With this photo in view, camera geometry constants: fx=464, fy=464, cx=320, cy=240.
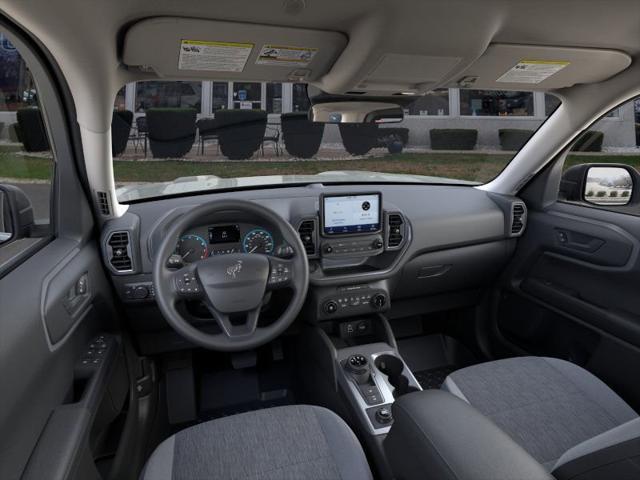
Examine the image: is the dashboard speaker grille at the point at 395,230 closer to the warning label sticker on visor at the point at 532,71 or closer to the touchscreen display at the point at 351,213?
the touchscreen display at the point at 351,213

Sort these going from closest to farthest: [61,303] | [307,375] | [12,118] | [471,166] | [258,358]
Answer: [61,303] < [12,118] < [307,375] < [258,358] < [471,166]

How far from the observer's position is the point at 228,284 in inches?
73.3

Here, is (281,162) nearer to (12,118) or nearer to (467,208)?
(467,208)

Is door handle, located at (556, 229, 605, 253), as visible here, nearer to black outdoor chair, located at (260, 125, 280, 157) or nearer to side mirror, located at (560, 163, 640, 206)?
side mirror, located at (560, 163, 640, 206)

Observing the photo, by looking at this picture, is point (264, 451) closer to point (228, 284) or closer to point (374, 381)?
point (228, 284)

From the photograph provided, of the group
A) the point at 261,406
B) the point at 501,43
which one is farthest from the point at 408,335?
the point at 501,43

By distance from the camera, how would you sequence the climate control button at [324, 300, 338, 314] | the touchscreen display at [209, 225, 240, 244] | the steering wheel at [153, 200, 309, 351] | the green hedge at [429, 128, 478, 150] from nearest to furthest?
the steering wheel at [153, 200, 309, 351]
the touchscreen display at [209, 225, 240, 244]
the climate control button at [324, 300, 338, 314]
the green hedge at [429, 128, 478, 150]

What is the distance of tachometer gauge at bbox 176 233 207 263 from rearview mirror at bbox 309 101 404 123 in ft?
2.70

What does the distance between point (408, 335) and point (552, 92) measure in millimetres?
1829

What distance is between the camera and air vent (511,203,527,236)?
2.91 m

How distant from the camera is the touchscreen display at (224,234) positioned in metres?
2.21

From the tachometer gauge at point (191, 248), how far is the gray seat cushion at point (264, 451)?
76 cm

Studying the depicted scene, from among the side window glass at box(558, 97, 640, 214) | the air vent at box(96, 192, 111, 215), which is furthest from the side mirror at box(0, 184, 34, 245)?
the side window glass at box(558, 97, 640, 214)

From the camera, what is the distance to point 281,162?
2.98 m
